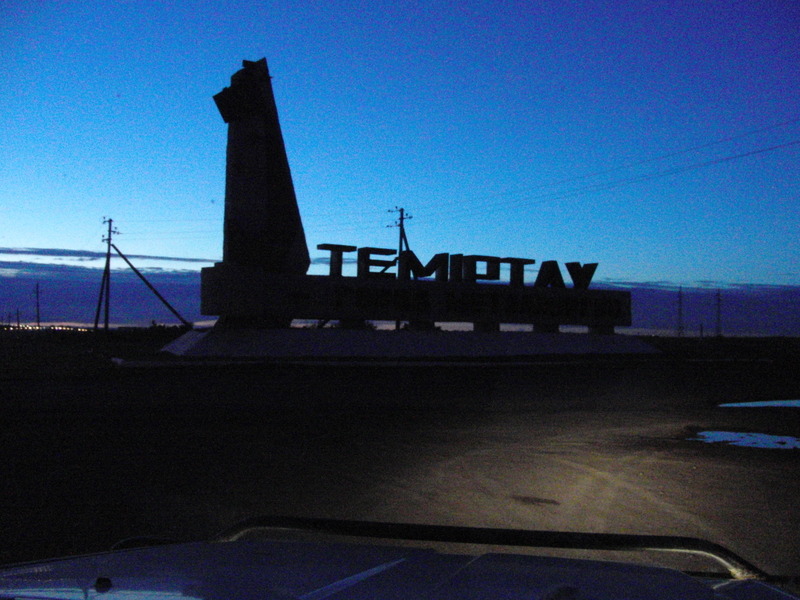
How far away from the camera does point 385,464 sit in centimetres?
1036

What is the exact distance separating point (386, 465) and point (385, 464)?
9 centimetres

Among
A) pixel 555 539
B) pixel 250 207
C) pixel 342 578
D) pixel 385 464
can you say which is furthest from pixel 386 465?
pixel 250 207

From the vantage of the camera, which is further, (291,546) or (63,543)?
(63,543)

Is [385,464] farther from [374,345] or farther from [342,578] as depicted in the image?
[374,345]

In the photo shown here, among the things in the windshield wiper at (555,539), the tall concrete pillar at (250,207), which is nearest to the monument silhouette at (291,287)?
the tall concrete pillar at (250,207)

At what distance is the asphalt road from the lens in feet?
23.1

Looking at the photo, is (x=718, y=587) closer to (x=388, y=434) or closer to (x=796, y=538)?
(x=796, y=538)

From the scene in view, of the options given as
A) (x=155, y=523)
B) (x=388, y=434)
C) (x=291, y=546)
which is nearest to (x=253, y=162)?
(x=388, y=434)

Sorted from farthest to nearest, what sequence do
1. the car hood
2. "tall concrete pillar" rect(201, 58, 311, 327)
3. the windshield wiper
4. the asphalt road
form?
"tall concrete pillar" rect(201, 58, 311, 327) → the asphalt road → the windshield wiper → the car hood

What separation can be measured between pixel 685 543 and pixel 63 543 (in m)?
5.30

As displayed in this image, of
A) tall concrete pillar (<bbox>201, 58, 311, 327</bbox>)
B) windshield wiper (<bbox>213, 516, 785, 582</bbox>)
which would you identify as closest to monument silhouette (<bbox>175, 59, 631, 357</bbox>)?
tall concrete pillar (<bbox>201, 58, 311, 327</bbox>)

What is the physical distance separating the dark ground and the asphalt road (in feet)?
0.13

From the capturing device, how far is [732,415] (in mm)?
17344

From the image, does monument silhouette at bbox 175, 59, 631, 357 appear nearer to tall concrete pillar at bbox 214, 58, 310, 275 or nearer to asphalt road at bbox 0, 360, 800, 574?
tall concrete pillar at bbox 214, 58, 310, 275
